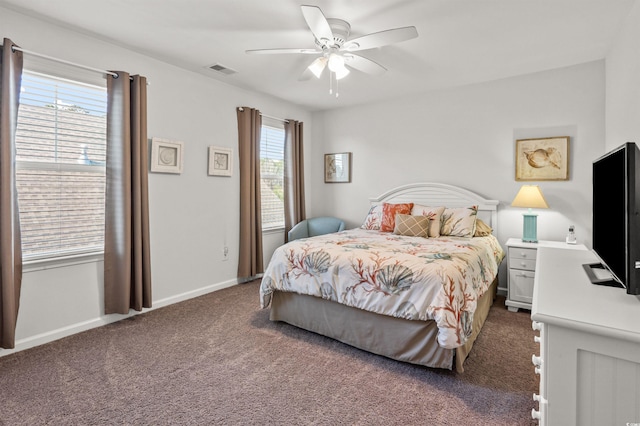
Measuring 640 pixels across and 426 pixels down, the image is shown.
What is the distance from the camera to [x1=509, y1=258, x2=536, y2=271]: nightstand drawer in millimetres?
3238

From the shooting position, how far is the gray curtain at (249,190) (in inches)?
163

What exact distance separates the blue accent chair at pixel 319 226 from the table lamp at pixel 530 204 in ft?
7.38

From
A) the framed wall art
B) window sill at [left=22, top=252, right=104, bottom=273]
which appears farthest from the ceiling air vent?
the framed wall art

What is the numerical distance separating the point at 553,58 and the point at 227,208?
12.5ft

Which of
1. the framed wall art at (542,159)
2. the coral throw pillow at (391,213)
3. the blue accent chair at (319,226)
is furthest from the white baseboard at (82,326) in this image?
the framed wall art at (542,159)

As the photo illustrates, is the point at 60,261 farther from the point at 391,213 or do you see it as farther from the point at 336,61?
the point at 391,213

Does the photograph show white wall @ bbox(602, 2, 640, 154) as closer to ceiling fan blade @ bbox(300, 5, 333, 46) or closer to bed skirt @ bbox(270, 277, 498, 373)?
bed skirt @ bbox(270, 277, 498, 373)

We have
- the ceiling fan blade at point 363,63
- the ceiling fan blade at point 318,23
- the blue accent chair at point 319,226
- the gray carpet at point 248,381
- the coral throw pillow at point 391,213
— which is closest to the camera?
the gray carpet at point 248,381

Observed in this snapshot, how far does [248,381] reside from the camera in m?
2.08

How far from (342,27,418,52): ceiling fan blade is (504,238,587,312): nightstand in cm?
231

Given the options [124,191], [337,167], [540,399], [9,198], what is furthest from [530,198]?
[9,198]

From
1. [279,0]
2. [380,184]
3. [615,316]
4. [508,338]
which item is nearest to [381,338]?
[508,338]

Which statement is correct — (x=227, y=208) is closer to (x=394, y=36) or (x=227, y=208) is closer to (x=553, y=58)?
(x=394, y=36)

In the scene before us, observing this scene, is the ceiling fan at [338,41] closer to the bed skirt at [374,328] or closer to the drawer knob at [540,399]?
the bed skirt at [374,328]
